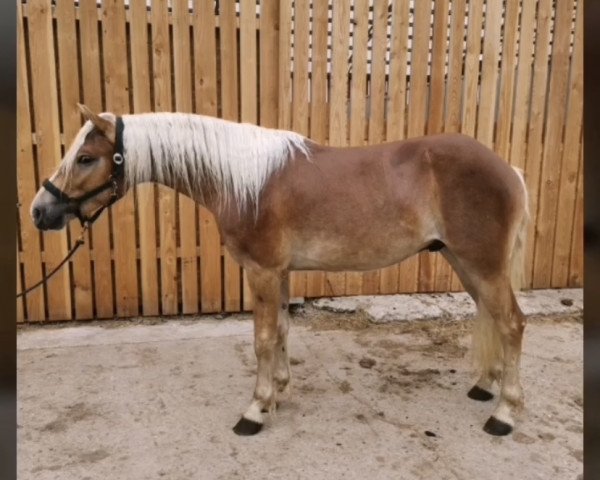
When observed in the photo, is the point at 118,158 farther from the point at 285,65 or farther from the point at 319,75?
the point at 319,75

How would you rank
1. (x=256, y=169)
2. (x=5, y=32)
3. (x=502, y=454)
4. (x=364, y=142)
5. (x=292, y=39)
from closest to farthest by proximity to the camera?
1. (x=5, y=32)
2. (x=502, y=454)
3. (x=256, y=169)
4. (x=292, y=39)
5. (x=364, y=142)

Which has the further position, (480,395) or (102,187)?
(480,395)

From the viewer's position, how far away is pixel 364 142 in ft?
13.7

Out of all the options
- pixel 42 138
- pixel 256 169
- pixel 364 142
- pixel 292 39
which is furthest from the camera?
pixel 364 142

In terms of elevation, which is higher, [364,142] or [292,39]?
[292,39]

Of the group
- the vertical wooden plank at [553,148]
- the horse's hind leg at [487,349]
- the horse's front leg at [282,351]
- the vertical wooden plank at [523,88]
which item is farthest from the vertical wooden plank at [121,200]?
the vertical wooden plank at [553,148]

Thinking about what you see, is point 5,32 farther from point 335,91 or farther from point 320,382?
point 335,91

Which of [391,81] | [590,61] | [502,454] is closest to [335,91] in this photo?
[391,81]

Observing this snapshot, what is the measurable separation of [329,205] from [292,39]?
185cm

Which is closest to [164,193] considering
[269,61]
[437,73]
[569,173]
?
[269,61]

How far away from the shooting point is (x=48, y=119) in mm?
3654

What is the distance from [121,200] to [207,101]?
99 cm

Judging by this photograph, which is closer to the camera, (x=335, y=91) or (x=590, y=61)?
(x=590, y=61)

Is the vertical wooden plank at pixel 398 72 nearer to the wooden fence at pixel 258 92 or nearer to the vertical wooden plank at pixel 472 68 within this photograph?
the wooden fence at pixel 258 92
